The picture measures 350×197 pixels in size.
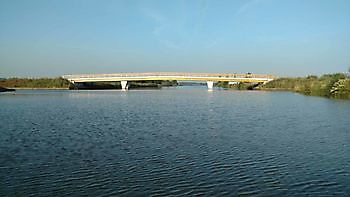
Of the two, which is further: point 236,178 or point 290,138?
point 290,138

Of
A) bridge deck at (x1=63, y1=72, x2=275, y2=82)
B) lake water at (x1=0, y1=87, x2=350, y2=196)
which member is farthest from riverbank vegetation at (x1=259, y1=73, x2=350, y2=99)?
lake water at (x1=0, y1=87, x2=350, y2=196)

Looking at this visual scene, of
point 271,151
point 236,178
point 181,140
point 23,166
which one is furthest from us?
point 181,140

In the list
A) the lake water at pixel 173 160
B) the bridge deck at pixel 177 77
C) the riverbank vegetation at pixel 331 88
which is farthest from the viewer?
the bridge deck at pixel 177 77

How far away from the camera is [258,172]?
10516mm

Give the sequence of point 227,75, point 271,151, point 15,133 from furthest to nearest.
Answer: point 227,75 → point 15,133 → point 271,151

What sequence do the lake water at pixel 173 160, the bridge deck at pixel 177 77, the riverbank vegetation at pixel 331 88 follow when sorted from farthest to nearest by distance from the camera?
the bridge deck at pixel 177 77 → the riverbank vegetation at pixel 331 88 → the lake water at pixel 173 160

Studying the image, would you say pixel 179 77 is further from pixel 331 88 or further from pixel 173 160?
pixel 173 160

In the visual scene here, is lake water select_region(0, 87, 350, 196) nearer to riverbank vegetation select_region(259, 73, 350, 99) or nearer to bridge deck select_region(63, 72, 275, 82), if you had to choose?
riverbank vegetation select_region(259, 73, 350, 99)

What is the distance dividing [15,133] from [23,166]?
6.81m

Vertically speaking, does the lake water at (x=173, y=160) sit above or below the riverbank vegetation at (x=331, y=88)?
below

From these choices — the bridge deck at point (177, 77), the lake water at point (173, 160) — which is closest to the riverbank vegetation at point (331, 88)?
the bridge deck at point (177, 77)

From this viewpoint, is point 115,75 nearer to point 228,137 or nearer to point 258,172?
point 228,137

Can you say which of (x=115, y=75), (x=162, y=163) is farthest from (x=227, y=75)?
(x=162, y=163)

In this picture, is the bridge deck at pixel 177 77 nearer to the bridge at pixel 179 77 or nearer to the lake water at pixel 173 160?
the bridge at pixel 179 77
